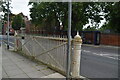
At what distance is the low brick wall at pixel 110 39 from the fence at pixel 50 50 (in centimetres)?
1658

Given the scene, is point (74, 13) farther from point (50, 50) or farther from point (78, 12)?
point (50, 50)


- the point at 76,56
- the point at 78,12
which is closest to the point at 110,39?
the point at 78,12

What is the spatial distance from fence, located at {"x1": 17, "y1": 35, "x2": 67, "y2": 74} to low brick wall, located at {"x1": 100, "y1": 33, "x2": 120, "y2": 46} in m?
16.6

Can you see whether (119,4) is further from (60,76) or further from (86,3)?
(60,76)

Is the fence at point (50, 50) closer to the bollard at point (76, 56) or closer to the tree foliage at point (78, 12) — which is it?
the bollard at point (76, 56)

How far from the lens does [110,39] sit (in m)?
23.0

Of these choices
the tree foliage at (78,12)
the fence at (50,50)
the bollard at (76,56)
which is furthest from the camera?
the tree foliage at (78,12)

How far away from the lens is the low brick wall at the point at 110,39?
871 inches

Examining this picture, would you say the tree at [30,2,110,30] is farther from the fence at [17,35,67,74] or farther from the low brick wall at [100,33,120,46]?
the fence at [17,35,67,74]

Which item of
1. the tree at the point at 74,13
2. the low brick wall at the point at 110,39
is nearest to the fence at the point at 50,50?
the low brick wall at the point at 110,39

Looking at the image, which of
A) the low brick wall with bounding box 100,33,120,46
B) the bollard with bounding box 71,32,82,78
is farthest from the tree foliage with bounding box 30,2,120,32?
the bollard with bounding box 71,32,82,78

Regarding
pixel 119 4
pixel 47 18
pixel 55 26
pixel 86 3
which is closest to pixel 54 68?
pixel 119 4

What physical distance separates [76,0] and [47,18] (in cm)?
784

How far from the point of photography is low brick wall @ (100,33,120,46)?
72.6 ft
